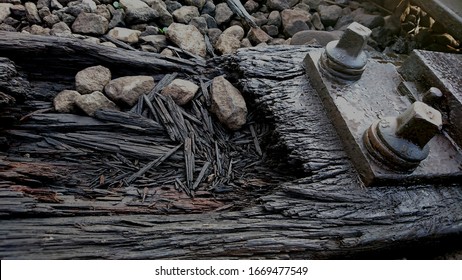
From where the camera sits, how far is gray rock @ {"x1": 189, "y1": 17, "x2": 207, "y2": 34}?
2836 millimetres

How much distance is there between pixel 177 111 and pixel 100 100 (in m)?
0.41

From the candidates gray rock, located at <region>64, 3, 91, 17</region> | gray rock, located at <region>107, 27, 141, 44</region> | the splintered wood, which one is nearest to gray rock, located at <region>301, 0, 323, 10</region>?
gray rock, located at <region>107, 27, 141, 44</region>

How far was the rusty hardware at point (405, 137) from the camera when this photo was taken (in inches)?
64.6

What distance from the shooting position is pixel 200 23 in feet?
9.32

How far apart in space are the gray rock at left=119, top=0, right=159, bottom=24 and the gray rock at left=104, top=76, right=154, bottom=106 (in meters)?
0.78

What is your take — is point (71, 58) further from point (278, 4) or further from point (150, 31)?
point (278, 4)

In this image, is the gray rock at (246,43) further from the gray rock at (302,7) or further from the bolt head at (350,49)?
the bolt head at (350,49)

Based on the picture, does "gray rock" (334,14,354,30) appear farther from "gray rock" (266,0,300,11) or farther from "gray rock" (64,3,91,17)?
"gray rock" (64,3,91,17)

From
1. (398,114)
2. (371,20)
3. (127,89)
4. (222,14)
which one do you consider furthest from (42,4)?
(371,20)

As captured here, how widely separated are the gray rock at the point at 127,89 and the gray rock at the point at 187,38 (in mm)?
543

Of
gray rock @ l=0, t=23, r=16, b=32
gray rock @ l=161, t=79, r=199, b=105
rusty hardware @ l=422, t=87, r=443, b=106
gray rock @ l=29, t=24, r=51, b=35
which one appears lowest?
gray rock @ l=0, t=23, r=16, b=32

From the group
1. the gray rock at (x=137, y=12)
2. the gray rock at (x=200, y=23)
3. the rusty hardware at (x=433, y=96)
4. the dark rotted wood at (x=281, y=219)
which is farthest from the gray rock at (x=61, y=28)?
the rusty hardware at (x=433, y=96)

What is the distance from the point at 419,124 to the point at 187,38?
1617 millimetres

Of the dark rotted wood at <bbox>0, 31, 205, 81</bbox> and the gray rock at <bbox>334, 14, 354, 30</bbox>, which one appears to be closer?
the dark rotted wood at <bbox>0, 31, 205, 81</bbox>
